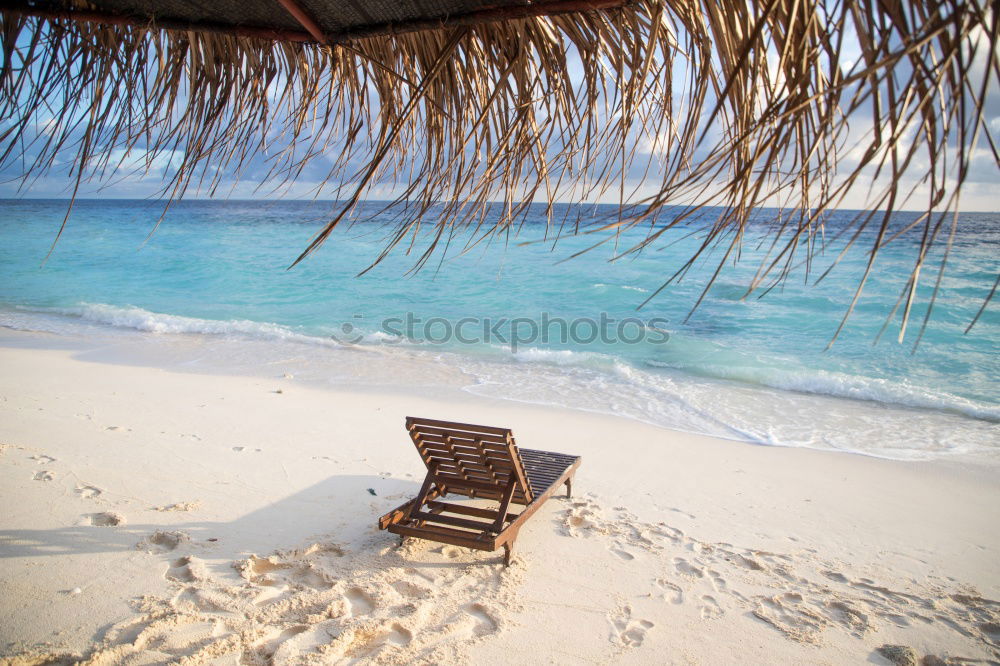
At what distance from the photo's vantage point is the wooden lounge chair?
3799 millimetres

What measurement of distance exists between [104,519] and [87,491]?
1.78ft

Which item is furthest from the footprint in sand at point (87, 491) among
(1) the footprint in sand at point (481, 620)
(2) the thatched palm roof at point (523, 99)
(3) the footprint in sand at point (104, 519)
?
(2) the thatched palm roof at point (523, 99)

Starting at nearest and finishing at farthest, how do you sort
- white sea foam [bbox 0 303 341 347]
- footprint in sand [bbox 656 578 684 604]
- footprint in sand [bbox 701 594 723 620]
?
footprint in sand [bbox 701 594 723 620] → footprint in sand [bbox 656 578 684 604] → white sea foam [bbox 0 303 341 347]

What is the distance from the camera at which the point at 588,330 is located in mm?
14250

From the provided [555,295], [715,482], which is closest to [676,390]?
[715,482]

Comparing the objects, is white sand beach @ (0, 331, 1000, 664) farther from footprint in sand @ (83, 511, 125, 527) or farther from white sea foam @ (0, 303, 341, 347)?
white sea foam @ (0, 303, 341, 347)

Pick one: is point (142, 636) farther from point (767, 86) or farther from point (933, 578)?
point (933, 578)

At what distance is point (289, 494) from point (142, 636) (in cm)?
180

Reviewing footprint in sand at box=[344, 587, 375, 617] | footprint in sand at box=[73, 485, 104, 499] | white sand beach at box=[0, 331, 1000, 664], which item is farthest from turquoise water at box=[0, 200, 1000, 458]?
footprint in sand at box=[73, 485, 104, 499]

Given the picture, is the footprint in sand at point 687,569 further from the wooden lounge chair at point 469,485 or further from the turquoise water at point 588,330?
the turquoise water at point 588,330

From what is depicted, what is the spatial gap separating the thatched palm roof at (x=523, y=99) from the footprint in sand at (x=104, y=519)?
8.82ft

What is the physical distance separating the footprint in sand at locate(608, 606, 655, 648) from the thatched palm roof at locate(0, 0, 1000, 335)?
2299mm

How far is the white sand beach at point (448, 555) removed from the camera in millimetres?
3080

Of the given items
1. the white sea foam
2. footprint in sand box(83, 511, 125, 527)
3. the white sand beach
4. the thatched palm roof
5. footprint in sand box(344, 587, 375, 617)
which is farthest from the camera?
the white sea foam
